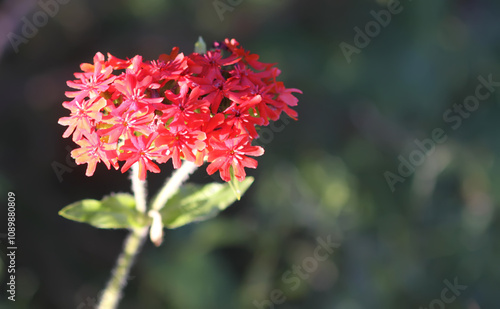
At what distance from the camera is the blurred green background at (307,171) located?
3.56m

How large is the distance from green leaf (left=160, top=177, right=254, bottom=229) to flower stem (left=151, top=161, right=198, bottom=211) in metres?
0.06

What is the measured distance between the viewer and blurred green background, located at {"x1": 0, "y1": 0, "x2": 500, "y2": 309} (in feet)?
11.7

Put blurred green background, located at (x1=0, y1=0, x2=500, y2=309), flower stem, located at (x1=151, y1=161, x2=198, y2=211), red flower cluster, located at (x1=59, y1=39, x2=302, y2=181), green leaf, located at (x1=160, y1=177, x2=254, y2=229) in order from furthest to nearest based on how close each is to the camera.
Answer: blurred green background, located at (x1=0, y1=0, x2=500, y2=309), green leaf, located at (x1=160, y1=177, x2=254, y2=229), flower stem, located at (x1=151, y1=161, x2=198, y2=211), red flower cluster, located at (x1=59, y1=39, x2=302, y2=181)

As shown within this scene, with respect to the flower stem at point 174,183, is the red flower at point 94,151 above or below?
above

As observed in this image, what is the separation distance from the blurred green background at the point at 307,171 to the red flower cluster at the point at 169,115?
5.53ft

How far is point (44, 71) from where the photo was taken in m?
4.08

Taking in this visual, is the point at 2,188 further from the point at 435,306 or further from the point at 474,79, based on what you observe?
the point at 474,79

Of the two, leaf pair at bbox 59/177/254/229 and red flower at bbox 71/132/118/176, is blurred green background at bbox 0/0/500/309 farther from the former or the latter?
red flower at bbox 71/132/118/176

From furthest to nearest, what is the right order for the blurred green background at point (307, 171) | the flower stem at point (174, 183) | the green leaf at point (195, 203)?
the blurred green background at point (307, 171) → the green leaf at point (195, 203) → the flower stem at point (174, 183)

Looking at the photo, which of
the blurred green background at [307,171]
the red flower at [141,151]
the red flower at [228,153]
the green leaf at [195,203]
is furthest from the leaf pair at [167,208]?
the blurred green background at [307,171]

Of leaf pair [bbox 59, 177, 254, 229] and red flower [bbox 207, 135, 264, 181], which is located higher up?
red flower [bbox 207, 135, 264, 181]

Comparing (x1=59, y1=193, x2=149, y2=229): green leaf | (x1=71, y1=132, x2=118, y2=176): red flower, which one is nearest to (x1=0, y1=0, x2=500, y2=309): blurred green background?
(x1=59, y1=193, x2=149, y2=229): green leaf

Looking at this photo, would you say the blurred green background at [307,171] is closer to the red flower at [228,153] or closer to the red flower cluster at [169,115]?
the red flower cluster at [169,115]

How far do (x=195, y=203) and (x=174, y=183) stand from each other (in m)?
0.20
